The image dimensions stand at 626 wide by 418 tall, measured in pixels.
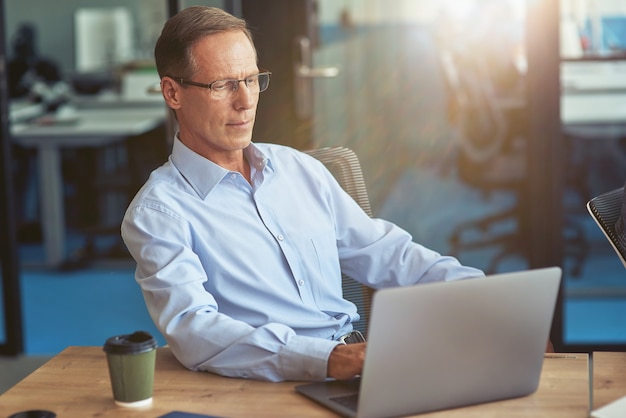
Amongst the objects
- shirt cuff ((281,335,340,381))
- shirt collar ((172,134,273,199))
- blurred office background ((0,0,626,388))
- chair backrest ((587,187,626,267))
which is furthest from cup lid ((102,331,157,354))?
blurred office background ((0,0,626,388))

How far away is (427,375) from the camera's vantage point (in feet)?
4.45

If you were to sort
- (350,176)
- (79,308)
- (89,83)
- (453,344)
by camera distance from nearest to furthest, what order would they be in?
(453,344)
(350,176)
(79,308)
(89,83)

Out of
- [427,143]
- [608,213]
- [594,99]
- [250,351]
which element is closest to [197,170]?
[250,351]

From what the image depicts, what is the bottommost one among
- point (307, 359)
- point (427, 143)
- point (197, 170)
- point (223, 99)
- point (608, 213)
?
point (427, 143)

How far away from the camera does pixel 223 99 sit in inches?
72.8

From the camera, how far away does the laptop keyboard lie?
140cm

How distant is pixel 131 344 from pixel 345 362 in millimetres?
320

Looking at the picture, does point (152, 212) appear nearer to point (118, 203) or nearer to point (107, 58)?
point (118, 203)

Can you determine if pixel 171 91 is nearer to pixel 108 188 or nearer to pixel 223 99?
pixel 223 99

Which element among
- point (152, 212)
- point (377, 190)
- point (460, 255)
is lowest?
point (460, 255)

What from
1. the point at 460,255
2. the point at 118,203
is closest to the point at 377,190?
the point at 460,255

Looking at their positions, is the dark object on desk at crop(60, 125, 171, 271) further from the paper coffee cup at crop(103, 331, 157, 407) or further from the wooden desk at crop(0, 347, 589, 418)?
the paper coffee cup at crop(103, 331, 157, 407)

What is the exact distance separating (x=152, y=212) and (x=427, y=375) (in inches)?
24.7

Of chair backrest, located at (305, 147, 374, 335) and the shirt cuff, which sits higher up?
chair backrest, located at (305, 147, 374, 335)
